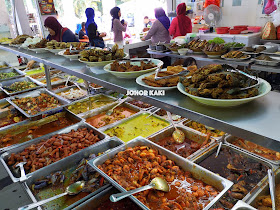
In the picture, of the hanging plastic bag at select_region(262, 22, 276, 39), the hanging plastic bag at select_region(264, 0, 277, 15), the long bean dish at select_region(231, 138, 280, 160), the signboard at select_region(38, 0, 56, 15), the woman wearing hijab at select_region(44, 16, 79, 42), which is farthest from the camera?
the signboard at select_region(38, 0, 56, 15)

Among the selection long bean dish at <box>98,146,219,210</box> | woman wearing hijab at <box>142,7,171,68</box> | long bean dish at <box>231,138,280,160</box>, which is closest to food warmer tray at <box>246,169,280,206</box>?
long bean dish at <box>98,146,219,210</box>

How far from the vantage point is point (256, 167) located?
68.2 inches

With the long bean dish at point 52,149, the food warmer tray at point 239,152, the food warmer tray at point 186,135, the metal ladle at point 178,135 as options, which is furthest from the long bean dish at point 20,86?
the food warmer tray at point 239,152

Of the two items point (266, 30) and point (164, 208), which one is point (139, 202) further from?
point (266, 30)

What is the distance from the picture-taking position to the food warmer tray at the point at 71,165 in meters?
1.55

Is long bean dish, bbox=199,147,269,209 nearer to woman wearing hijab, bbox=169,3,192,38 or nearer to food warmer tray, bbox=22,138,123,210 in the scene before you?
food warmer tray, bbox=22,138,123,210

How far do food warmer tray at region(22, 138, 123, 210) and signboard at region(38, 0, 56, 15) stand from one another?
6312 mm

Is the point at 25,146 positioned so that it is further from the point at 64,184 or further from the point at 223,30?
the point at 223,30

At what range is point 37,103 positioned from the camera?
8.96ft

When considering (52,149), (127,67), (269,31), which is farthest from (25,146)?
(269,31)

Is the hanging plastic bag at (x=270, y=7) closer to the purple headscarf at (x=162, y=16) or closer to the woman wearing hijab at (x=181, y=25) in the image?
the woman wearing hijab at (x=181, y=25)

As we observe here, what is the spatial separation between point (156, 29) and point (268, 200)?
14.4 feet

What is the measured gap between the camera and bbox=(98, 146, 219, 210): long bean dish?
1.33 metres

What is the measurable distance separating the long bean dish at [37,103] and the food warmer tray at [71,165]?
0.92 m
